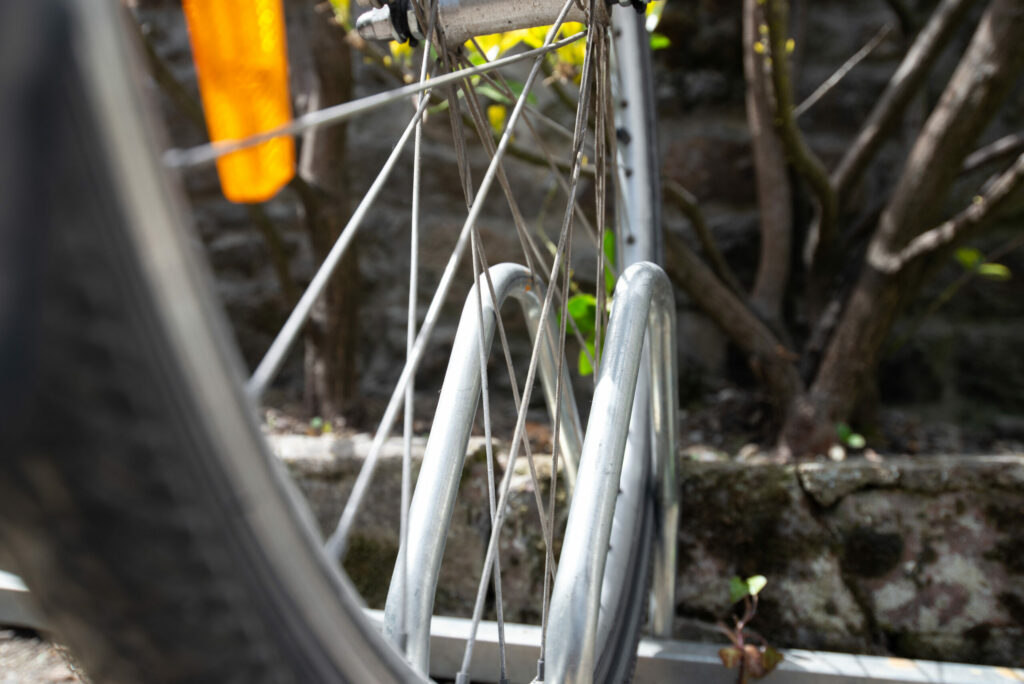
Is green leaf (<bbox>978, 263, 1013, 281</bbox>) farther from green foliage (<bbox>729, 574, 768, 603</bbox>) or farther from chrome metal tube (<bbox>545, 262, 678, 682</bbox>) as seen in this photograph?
chrome metal tube (<bbox>545, 262, 678, 682</bbox>)

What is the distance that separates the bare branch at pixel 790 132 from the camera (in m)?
1.18

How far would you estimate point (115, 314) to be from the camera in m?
0.21

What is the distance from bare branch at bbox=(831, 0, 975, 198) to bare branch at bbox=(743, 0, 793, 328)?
0.11 m

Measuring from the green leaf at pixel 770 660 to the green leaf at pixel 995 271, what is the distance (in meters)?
0.88

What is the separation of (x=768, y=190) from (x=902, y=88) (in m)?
0.27

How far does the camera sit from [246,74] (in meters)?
1.25

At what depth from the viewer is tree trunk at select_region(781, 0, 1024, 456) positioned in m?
1.11

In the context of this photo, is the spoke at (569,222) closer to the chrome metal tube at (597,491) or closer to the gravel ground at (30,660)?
the chrome metal tube at (597,491)

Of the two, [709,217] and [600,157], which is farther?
[709,217]

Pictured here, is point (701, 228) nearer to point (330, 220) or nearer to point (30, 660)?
point (330, 220)

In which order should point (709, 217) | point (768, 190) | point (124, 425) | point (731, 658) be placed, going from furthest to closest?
1. point (709, 217)
2. point (768, 190)
3. point (731, 658)
4. point (124, 425)

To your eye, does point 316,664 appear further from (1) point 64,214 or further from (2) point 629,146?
(2) point 629,146

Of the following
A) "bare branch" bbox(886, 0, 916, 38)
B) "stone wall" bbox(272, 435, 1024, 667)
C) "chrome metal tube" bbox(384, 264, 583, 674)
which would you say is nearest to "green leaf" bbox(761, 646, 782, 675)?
"stone wall" bbox(272, 435, 1024, 667)

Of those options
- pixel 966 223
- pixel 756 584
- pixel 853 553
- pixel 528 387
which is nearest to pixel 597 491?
pixel 528 387
